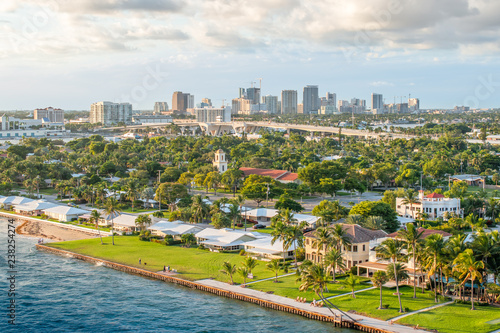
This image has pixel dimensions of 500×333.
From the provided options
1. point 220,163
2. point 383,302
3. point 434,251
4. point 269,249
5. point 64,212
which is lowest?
point 383,302

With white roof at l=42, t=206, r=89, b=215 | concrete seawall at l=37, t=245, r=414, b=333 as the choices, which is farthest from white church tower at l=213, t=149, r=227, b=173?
concrete seawall at l=37, t=245, r=414, b=333

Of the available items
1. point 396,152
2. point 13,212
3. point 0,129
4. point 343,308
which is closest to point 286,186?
point 13,212

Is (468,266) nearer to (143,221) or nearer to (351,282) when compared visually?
(351,282)

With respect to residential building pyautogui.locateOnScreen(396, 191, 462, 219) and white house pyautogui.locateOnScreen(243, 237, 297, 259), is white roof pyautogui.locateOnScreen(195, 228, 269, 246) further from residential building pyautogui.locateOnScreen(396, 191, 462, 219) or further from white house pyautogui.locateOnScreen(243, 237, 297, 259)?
residential building pyautogui.locateOnScreen(396, 191, 462, 219)

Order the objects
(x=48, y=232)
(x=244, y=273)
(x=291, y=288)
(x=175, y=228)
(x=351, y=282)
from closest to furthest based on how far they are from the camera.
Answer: (x=351, y=282) < (x=291, y=288) < (x=244, y=273) < (x=175, y=228) < (x=48, y=232)

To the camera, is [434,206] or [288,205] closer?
[434,206]

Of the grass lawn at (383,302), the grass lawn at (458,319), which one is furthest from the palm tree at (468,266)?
the grass lawn at (383,302)

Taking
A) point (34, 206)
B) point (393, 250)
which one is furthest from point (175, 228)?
point (393, 250)
